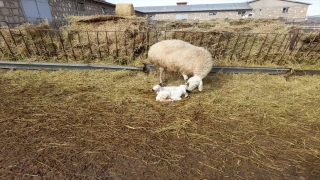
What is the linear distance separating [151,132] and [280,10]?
139 ft

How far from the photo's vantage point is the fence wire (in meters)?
5.50

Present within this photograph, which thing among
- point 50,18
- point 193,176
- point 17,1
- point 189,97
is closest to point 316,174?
point 193,176

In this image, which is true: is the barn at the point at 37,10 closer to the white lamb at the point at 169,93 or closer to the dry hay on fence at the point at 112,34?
the dry hay on fence at the point at 112,34

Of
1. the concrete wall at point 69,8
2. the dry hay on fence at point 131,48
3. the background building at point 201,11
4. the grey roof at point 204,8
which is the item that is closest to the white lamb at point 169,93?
the dry hay on fence at point 131,48

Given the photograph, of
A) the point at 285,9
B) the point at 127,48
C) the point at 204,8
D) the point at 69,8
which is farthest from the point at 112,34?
the point at 285,9

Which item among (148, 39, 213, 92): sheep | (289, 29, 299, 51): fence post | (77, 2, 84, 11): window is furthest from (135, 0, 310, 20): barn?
(148, 39, 213, 92): sheep

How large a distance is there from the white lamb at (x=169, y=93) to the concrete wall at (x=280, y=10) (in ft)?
124

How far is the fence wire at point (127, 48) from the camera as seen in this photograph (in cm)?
550

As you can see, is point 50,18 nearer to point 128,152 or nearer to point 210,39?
point 210,39

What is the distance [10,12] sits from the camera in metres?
7.97

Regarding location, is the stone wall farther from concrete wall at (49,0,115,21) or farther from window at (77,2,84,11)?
window at (77,2,84,11)

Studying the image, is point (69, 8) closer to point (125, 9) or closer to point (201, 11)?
point (125, 9)

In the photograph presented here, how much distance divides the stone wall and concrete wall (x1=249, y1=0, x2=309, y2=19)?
123 feet


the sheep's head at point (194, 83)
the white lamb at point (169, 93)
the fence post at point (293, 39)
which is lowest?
the white lamb at point (169, 93)
